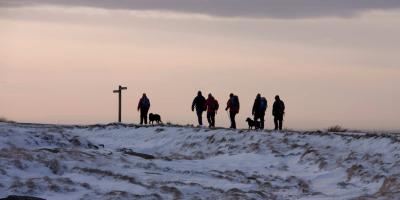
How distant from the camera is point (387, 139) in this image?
26.6 meters

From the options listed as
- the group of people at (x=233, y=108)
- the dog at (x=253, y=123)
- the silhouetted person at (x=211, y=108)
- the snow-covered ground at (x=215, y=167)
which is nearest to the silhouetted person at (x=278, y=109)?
the group of people at (x=233, y=108)

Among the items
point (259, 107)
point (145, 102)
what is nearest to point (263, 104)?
point (259, 107)

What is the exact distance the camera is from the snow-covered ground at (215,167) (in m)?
20.2

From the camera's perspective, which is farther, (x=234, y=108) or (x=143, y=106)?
(x=143, y=106)

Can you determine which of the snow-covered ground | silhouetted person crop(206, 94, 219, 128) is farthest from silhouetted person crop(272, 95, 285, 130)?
the snow-covered ground

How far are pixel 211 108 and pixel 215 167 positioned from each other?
40.7 ft

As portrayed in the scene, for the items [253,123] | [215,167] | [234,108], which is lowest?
[215,167]

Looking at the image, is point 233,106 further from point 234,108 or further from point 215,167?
point 215,167

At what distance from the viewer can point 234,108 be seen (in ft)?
122

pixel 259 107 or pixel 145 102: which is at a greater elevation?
pixel 145 102

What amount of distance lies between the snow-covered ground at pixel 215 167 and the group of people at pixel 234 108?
4.38 meters

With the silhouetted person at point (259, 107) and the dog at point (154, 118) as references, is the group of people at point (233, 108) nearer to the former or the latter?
the silhouetted person at point (259, 107)

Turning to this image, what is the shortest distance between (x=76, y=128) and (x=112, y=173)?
2058 centimetres

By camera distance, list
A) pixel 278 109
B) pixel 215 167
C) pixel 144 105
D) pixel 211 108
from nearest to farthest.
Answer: pixel 215 167
pixel 278 109
pixel 211 108
pixel 144 105
